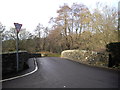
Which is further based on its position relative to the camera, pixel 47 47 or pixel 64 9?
pixel 47 47

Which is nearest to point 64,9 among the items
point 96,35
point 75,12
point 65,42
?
point 75,12

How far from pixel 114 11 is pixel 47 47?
41935 millimetres

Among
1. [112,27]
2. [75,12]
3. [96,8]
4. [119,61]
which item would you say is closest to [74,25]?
[75,12]

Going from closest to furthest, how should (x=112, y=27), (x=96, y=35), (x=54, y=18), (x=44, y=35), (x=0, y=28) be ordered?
1. (x=112, y=27)
2. (x=96, y=35)
3. (x=0, y=28)
4. (x=54, y=18)
5. (x=44, y=35)

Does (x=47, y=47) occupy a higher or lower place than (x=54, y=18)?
lower

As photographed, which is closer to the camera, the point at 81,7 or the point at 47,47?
the point at 81,7

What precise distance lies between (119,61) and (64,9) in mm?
23203

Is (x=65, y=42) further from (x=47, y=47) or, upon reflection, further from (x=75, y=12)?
(x=47, y=47)

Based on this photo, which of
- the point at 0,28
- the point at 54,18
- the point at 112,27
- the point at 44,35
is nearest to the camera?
the point at 112,27

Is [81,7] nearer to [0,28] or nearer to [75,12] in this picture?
[75,12]

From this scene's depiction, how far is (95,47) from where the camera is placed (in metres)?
15.5

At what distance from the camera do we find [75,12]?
30078 mm

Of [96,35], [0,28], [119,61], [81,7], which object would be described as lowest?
[119,61]

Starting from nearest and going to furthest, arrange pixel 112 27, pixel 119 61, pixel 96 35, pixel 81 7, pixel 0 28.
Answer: pixel 119 61
pixel 112 27
pixel 96 35
pixel 0 28
pixel 81 7
